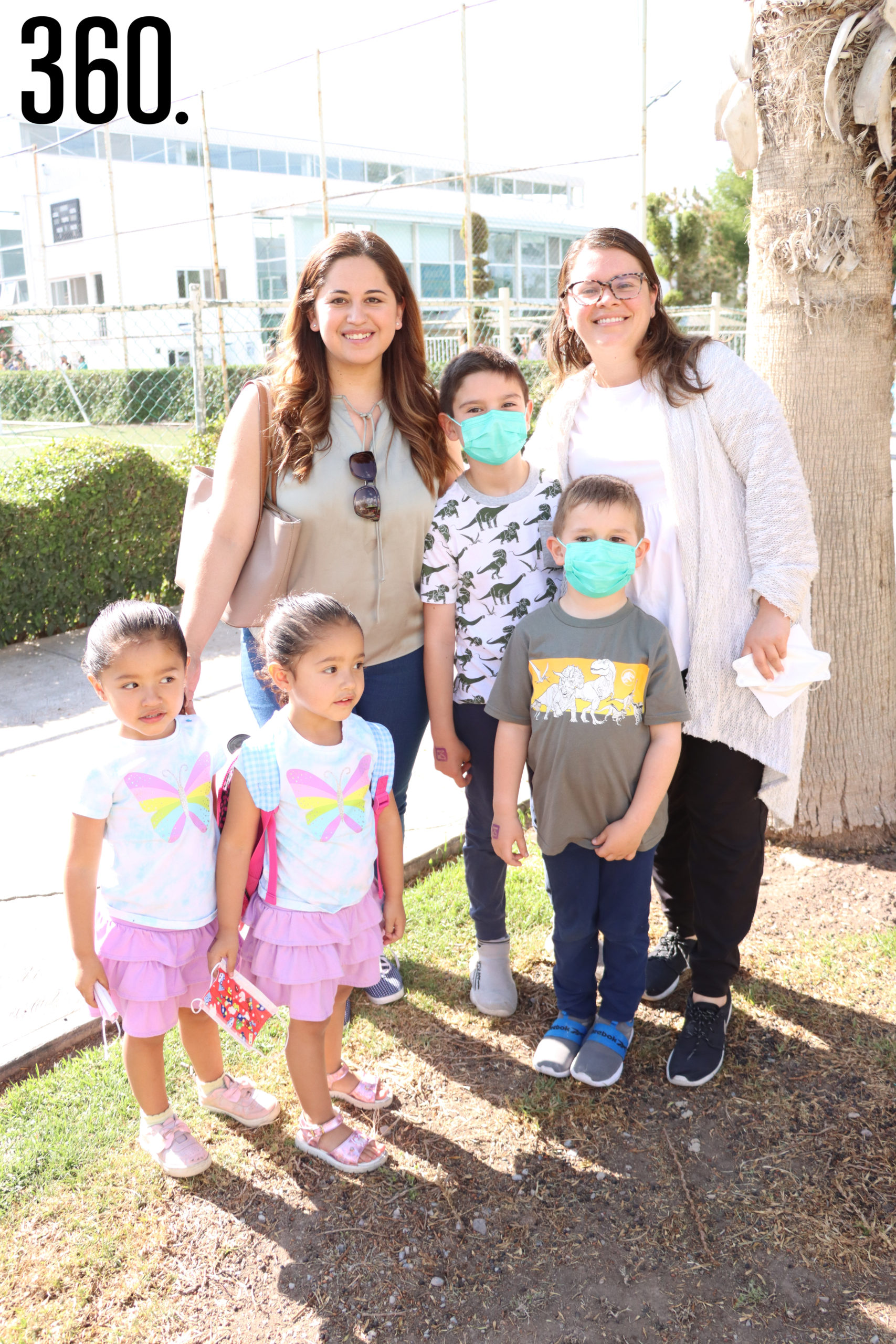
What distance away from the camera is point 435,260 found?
32.6m

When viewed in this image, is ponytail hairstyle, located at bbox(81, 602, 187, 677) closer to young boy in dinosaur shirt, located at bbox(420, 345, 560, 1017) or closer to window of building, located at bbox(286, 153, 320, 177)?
young boy in dinosaur shirt, located at bbox(420, 345, 560, 1017)

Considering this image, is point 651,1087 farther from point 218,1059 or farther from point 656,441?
point 656,441

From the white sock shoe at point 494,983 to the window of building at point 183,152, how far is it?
105ft

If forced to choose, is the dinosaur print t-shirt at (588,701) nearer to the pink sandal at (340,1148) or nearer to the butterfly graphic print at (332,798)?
the butterfly graphic print at (332,798)

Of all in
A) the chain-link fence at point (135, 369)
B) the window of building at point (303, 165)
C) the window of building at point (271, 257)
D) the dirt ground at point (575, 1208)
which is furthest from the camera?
the window of building at point (303, 165)

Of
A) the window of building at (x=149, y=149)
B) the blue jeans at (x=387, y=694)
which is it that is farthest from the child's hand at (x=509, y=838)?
the window of building at (x=149, y=149)

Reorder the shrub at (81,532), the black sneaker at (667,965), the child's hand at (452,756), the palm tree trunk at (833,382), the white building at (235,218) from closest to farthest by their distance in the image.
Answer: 1. the child's hand at (452,756)
2. the black sneaker at (667,965)
3. the palm tree trunk at (833,382)
4. the shrub at (81,532)
5. the white building at (235,218)

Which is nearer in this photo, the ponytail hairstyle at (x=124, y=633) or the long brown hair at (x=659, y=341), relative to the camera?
the ponytail hairstyle at (x=124, y=633)

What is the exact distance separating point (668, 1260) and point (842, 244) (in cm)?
303

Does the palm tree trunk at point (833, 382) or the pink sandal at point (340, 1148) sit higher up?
the palm tree trunk at point (833, 382)

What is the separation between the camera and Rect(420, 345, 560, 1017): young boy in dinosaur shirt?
8.54ft

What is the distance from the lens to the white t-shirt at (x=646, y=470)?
2533mm

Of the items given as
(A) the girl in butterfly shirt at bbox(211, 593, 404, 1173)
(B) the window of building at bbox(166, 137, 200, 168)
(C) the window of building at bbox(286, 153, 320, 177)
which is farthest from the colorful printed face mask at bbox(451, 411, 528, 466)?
(C) the window of building at bbox(286, 153, 320, 177)

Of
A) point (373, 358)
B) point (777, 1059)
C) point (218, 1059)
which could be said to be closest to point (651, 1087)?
point (777, 1059)
